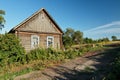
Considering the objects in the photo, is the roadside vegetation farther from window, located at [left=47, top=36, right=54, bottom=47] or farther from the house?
window, located at [left=47, top=36, right=54, bottom=47]

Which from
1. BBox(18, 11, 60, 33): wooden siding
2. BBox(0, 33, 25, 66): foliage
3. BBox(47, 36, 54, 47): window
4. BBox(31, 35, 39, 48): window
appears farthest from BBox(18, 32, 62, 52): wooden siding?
BBox(0, 33, 25, 66): foliage

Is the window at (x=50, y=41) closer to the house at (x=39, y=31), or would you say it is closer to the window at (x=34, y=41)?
the house at (x=39, y=31)

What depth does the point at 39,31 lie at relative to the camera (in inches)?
904

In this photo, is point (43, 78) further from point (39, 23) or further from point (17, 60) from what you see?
A: point (39, 23)

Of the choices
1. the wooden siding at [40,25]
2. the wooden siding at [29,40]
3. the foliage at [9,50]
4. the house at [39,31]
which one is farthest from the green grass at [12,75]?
the wooden siding at [40,25]

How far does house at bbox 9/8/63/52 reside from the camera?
21484 mm

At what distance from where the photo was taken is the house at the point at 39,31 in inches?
846

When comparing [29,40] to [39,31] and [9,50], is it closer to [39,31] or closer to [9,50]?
[39,31]

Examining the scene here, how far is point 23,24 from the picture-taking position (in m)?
21.6

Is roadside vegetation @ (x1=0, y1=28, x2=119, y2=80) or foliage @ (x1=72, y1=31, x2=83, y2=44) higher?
foliage @ (x1=72, y1=31, x2=83, y2=44)

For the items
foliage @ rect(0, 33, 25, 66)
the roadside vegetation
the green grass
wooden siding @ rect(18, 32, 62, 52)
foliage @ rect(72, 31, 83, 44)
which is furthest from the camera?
foliage @ rect(72, 31, 83, 44)

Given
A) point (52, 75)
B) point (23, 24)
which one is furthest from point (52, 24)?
point (52, 75)

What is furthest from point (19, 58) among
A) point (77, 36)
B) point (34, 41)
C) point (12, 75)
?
point (77, 36)

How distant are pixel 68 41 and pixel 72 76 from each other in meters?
36.3
